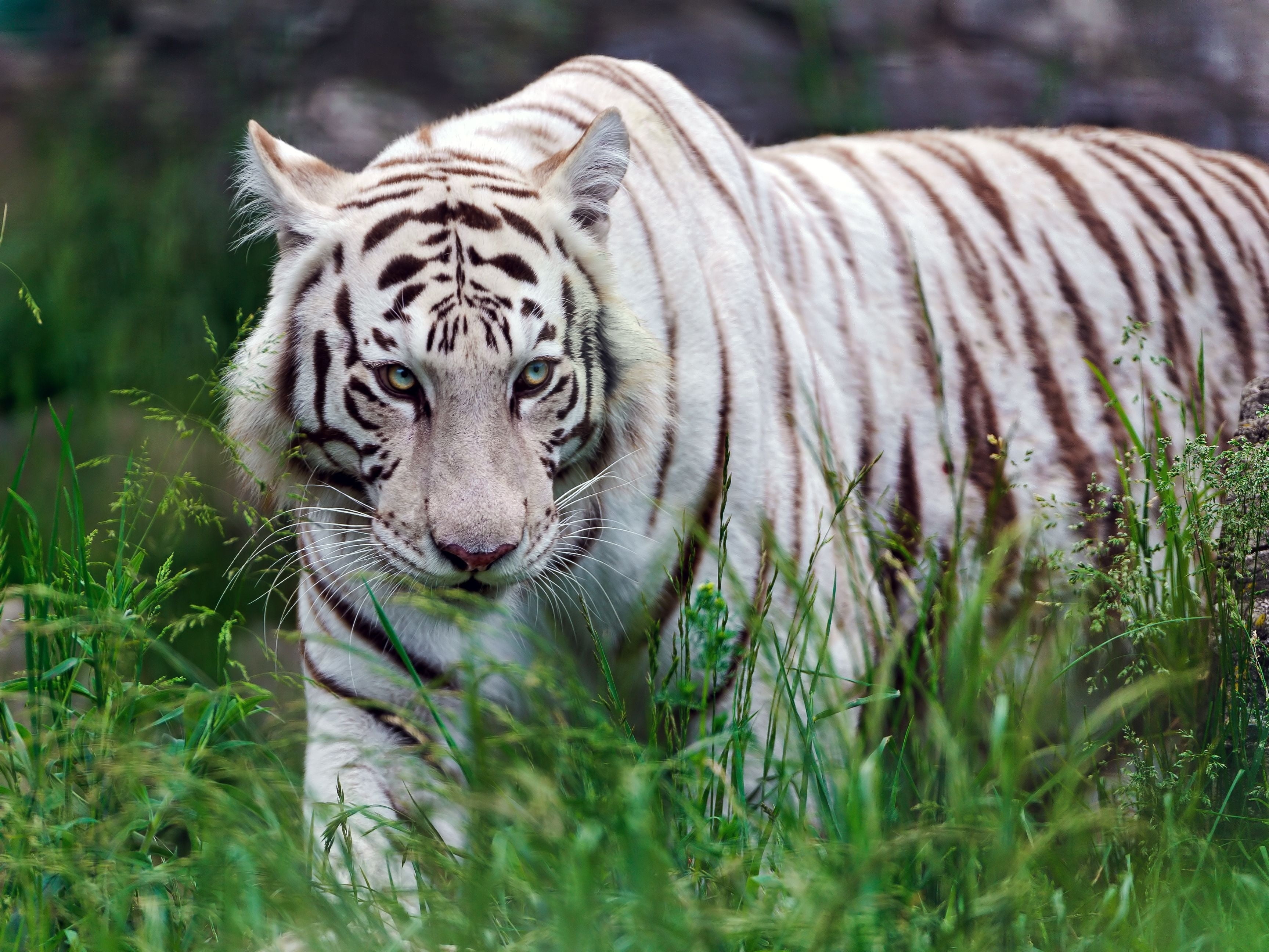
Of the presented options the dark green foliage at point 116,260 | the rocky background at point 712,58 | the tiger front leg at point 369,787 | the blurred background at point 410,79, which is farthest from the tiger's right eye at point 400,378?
the rocky background at point 712,58

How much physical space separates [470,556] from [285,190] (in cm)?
71

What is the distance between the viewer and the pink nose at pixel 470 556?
5.97 feet

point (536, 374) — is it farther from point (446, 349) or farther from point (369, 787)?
point (369, 787)

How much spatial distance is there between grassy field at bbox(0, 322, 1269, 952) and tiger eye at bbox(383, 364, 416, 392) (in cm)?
35

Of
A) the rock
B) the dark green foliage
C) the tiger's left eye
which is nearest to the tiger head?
the tiger's left eye

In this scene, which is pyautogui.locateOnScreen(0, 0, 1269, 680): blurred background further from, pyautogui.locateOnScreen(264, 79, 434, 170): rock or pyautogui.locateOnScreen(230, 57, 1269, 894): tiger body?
pyautogui.locateOnScreen(230, 57, 1269, 894): tiger body

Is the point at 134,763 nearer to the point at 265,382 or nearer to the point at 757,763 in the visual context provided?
the point at 265,382

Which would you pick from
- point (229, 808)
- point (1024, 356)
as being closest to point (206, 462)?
point (1024, 356)

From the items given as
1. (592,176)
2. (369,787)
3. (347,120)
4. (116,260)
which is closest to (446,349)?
(592,176)

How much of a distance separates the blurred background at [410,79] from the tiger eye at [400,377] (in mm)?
2230

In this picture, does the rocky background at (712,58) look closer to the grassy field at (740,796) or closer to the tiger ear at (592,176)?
the tiger ear at (592,176)

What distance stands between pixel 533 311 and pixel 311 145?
2.42 meters

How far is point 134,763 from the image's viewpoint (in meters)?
1.36

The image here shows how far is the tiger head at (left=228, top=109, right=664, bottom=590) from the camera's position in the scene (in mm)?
1877
